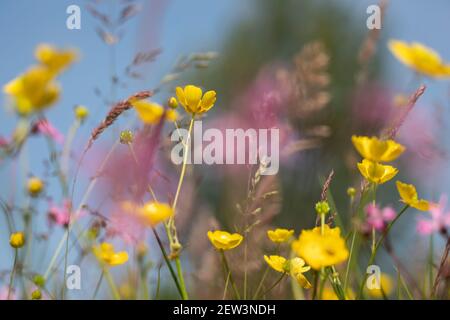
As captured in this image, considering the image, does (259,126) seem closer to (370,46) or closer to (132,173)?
(132,173)

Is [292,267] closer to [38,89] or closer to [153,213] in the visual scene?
[153,213]

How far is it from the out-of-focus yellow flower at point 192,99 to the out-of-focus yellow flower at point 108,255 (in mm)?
238

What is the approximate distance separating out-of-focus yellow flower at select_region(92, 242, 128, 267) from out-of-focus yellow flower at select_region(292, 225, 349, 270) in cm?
37

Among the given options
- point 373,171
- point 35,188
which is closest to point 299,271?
point 373,171

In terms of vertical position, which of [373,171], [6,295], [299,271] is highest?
[373,171]

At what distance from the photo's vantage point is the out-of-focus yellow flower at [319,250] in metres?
0.52

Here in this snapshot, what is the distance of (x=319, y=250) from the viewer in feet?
1.73

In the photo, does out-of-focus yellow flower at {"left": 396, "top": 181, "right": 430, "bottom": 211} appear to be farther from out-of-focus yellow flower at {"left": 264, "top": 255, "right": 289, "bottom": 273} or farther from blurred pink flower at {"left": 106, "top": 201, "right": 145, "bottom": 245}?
blurred pink flower at {"left": 106, "top": 201, "right": 145, "bottom": 245}

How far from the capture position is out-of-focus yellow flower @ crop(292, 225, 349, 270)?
1.70 feet

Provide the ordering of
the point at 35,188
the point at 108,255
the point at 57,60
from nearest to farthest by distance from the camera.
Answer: the point at 57,60
the point at 108,255
the point at 35,188

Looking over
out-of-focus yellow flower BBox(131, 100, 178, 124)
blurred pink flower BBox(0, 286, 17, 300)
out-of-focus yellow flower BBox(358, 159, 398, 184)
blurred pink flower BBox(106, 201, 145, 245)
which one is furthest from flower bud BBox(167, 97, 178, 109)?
blurred pink flower BBox(0, 286, 17, 300)

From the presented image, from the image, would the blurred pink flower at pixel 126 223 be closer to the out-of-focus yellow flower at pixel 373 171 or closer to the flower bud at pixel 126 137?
the flower bud at pixel 126 137

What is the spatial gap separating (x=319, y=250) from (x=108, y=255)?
387mm
